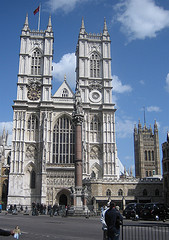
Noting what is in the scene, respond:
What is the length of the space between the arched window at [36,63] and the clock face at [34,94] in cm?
390

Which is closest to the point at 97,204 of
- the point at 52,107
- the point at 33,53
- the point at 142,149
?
the point at 52,107

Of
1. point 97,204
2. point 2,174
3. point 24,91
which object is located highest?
point 24,91

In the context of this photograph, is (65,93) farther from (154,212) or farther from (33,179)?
(154,212)

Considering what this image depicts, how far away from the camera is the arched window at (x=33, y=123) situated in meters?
54.6

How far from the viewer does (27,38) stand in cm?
5878

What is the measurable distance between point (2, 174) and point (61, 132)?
732 inches

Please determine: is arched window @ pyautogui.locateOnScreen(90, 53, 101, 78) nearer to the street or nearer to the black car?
the black car

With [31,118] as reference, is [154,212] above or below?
below

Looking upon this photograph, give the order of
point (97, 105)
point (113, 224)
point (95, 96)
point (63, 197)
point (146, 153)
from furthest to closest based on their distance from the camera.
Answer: point (146, 153) → point (95, 96) → point (97, 105) → point (63, 197) → point (113, 224)

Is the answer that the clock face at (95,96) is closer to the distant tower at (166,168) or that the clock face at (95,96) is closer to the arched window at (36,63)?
the arched window at (36,63)

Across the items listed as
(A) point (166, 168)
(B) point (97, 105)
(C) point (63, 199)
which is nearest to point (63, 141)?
(B) point (97, 105)

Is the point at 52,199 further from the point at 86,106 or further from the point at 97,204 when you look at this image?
the point at 86,106

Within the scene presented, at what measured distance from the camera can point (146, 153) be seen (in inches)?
3952

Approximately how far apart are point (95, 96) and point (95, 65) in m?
6.73
